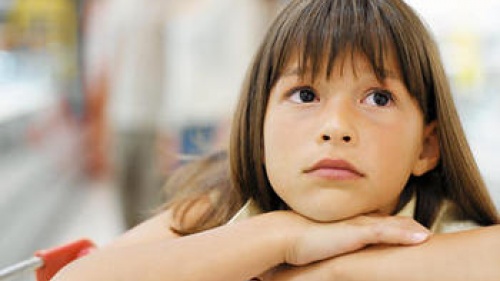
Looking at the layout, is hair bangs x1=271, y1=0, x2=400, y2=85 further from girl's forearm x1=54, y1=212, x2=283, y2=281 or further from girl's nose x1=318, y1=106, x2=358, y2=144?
girl's forearm x1=54, y1=212, x2=283, y2=281

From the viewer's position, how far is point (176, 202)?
109cm

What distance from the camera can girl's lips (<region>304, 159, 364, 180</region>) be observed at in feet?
2.55

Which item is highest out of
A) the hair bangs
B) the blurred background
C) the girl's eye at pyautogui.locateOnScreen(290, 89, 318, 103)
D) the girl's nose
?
the hair bangs

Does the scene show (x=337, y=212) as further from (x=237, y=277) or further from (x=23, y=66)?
(x=23, y=66)

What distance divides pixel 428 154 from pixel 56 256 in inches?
20.8

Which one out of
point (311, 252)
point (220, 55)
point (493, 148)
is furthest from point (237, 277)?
point (493, 148)

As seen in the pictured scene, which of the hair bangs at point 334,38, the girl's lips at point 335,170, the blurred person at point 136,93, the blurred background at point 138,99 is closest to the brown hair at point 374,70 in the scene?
the hair bangs at point 334,38

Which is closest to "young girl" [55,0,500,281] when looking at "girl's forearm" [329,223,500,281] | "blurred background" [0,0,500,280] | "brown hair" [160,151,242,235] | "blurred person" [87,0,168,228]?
"girl's forearm" [329,223,500,281]

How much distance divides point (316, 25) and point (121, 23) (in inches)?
80.4

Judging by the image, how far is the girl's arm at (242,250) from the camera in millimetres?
789

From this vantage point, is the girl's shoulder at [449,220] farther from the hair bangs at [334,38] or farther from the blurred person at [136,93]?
the blurred person at [136,93]

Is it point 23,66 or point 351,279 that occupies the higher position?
point 351,279

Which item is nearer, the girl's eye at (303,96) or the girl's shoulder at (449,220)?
the girl's eye at (303,96)

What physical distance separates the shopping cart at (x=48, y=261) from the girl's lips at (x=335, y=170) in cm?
43
